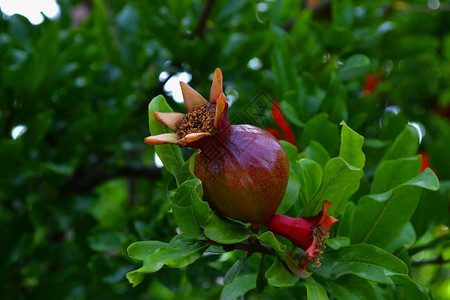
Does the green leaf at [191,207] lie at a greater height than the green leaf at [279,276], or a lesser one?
greater

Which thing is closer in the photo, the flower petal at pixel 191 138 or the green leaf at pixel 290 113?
the flower petal at pixel 191 138

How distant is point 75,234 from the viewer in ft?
4.85

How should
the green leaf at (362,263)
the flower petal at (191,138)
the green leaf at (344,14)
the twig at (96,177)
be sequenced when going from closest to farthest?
the flower petal at (191,138) < the green leaf at (362,263) < the green leaf at (344,14) < the twig at (96,177)

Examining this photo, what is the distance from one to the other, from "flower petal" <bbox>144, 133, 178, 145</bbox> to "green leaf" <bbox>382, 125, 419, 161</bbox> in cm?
51

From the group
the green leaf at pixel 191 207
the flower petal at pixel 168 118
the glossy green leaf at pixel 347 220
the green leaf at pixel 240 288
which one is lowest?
the green leaf at pixel 240 288

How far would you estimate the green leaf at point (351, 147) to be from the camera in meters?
0.72

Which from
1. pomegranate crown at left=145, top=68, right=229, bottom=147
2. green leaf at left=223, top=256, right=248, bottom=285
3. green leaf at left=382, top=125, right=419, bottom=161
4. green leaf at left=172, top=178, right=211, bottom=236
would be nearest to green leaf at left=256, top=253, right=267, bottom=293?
green leaf at left=223, top=256, right=248, bottom=285

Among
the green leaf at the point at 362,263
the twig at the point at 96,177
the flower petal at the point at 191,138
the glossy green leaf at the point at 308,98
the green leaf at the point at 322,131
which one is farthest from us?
the twig at the point at 96,177

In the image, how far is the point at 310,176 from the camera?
77cm

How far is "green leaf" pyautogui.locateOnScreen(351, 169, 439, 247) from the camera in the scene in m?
0.79

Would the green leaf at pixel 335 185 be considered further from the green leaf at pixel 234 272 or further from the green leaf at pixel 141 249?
the green leaf at pixel 141 249

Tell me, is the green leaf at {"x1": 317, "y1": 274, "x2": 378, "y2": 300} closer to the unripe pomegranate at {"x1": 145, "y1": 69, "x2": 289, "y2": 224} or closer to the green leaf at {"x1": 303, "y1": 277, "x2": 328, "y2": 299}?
the green leaf at {"x1": 303, "y1": 277, "x2": 328, "y2": 299}

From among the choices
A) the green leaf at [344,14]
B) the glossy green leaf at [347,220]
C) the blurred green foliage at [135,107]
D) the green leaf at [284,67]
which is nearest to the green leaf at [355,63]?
the blurred green foliage at [135,107]

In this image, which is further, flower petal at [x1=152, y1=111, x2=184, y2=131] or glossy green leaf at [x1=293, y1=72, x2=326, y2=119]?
glossy green leaf at [x1=293, y1=72, x2=326, y2=119]
